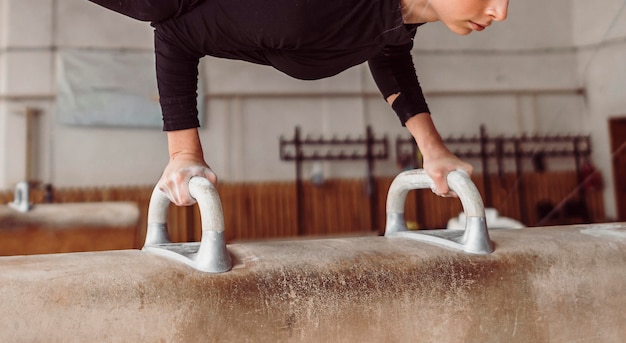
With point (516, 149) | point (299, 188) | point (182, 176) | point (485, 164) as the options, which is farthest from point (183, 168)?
point (516, 149)

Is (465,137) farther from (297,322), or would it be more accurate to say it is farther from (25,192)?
(297,322)

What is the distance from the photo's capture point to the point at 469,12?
444 mm

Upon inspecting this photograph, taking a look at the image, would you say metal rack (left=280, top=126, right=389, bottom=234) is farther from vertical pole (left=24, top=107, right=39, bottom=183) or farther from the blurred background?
vertical pole (left=24, top=107, right=39, bottom=183)

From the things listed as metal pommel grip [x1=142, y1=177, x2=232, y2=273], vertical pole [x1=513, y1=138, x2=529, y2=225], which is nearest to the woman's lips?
metal pommel grip [x1=142, y1=177, x2=232, y2=273]

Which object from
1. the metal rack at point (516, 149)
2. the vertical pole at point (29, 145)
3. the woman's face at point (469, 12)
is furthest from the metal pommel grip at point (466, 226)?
the vertical pole at point (29, 145)

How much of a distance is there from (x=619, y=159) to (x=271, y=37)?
4.09 m

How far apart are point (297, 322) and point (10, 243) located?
1.42 metres

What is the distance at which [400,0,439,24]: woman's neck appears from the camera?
0.48 m

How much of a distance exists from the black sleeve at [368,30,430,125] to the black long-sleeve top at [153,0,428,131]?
105 mm

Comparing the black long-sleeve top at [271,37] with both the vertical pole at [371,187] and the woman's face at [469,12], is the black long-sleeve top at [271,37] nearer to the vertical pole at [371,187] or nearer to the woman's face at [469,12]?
the woman's face at [469,12]

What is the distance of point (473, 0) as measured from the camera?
44 cm

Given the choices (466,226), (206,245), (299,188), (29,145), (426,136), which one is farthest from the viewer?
(299,188)

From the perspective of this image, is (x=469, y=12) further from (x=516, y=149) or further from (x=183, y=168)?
(x=516, y=149)

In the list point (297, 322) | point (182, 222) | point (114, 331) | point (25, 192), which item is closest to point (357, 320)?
point (297, 322)
